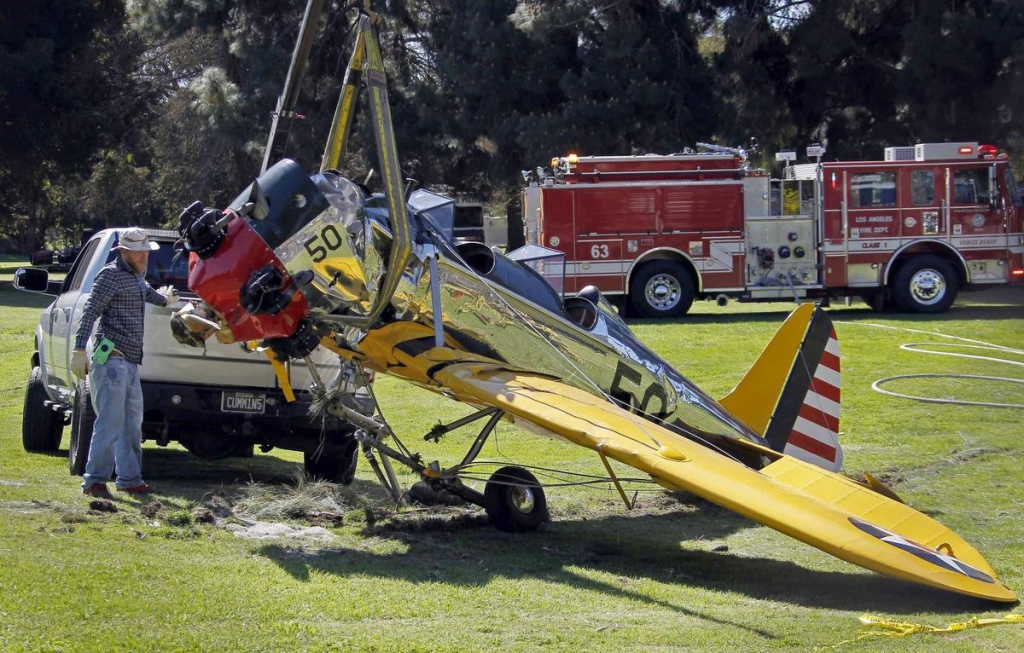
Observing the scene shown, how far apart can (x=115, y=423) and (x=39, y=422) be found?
10.1ft

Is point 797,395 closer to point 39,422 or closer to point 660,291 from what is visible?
point 39,422

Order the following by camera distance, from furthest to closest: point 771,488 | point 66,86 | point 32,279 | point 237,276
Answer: point 66,86, point 32,279, point 237,276, point 771,488

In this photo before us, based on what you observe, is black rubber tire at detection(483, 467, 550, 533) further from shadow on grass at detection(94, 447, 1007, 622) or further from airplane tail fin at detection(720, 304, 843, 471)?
airplane tail fin at detection(720, 304, 843, 471)

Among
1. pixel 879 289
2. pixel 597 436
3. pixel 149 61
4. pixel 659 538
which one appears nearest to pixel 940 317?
pixel 879 289

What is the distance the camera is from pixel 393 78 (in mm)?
34188

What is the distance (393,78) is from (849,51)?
43.8 feet

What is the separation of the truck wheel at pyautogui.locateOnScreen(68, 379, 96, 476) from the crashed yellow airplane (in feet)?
5.87

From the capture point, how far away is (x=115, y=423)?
777cm

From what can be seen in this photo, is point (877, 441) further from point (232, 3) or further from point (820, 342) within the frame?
point (232, 3)

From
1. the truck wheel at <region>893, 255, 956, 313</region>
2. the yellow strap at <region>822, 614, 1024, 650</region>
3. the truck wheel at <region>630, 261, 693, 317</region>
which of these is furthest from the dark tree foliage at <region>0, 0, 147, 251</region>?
the yellow strap at <region>822, 614, 1024, 650</region>

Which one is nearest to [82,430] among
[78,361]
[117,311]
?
[78,361]

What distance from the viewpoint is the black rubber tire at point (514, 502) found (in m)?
7.75

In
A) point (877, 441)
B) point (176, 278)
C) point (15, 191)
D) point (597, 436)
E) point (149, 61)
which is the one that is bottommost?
point (877, 441)

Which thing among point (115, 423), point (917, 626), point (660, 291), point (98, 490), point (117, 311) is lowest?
point (917, 626)
